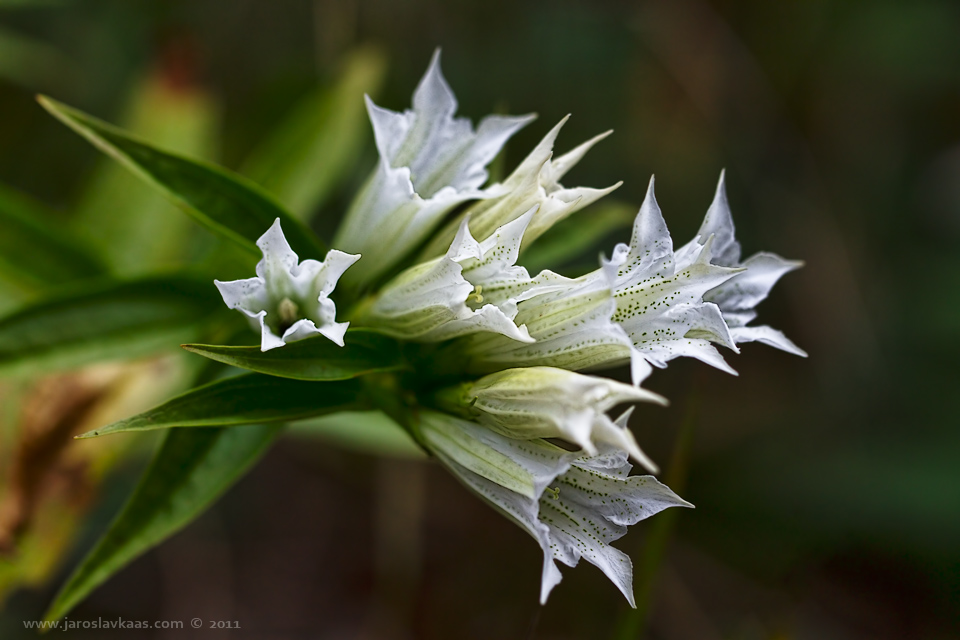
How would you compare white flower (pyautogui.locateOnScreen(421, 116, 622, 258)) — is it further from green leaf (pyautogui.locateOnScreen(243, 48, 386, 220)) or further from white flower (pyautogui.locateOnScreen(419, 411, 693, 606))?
green leaf (pyautogui.locateOnScreen(243, 48, 386, 220))

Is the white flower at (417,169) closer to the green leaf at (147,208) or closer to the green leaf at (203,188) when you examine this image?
the green leaf at (203,188)

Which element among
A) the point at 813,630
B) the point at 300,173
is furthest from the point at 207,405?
the point at 813,630

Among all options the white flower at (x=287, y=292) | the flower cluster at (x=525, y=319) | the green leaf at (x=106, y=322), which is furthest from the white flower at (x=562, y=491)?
the green leaf at (x=106, y=322)

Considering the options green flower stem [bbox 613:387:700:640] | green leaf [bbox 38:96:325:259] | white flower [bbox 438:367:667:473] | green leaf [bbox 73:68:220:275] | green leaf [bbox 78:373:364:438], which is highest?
green leaf [bbox 73:68:220:275]

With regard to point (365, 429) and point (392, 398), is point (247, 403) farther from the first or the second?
point (365, 429)

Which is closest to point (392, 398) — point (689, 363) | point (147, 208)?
point (147, 208)

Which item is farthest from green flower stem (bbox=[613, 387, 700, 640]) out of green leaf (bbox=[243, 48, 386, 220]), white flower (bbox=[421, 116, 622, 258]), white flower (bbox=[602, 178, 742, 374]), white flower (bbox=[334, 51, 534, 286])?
green leaf (bbox=[243, 48, 386, 220])
